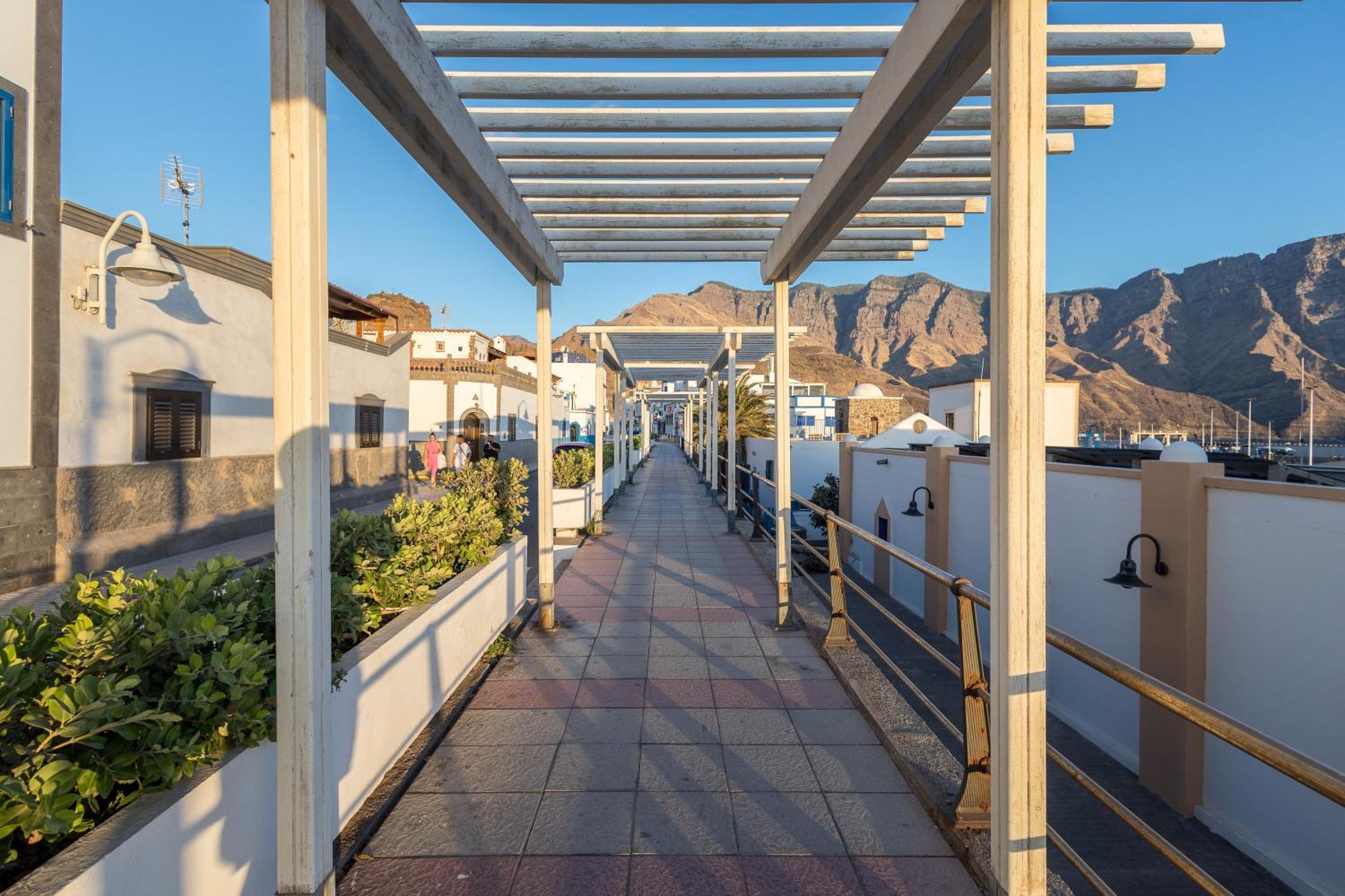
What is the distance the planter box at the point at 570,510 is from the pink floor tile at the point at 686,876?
23.6 ft

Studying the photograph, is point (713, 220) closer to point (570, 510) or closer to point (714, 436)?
point (570, 510)

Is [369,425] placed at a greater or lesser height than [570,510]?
greater

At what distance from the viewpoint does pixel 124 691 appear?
1.54m

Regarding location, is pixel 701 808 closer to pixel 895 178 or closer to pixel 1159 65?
pixel 895 178

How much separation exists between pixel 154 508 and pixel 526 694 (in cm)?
785

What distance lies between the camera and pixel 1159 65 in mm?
2705

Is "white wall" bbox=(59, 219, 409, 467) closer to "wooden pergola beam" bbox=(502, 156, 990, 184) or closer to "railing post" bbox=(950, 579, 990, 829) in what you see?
"wooden pergola beam" bbox=(502, 156, 990, 184)

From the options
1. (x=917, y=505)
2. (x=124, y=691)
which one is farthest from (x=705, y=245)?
(x=917, y=505)

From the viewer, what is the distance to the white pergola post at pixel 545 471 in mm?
4941

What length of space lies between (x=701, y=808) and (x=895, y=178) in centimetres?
325

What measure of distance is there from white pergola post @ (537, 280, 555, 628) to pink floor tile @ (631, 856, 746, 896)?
2.83 meters

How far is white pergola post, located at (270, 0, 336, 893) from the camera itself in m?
1.84

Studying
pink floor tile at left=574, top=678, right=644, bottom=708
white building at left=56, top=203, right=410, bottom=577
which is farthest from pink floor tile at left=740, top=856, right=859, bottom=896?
white building at left=56, top=203, right=410, bottom=577

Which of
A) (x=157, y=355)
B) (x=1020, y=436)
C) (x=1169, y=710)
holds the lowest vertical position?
(x=1169, y=710)
